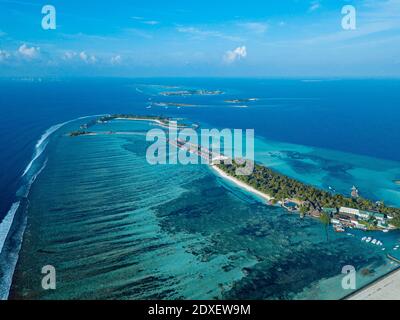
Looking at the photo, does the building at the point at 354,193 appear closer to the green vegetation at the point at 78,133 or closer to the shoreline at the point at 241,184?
the shoreline at the point at 241,184

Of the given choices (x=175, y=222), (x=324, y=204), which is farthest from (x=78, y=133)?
(x=324, y=204)

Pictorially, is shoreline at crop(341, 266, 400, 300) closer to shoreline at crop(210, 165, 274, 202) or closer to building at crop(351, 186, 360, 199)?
building at crop(351, 186, 360, 199)

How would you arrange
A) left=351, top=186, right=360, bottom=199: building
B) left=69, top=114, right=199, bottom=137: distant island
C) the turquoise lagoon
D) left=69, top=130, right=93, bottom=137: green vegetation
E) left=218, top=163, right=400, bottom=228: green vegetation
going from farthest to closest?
left=69, top=114, right=199, bottom=137: distant island
left=69, top=130, right=93, bottom=137: green vegetation
left=351, top=186, right=360, bottom=199: building
left=218, top=163, right=400, bottom=228: green vegetation
the turquoise lagoon

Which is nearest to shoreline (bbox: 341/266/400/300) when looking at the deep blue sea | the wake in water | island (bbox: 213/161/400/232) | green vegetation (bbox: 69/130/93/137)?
the deep blue sea

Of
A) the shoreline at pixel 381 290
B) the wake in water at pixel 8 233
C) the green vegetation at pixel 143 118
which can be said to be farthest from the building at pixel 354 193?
the green vegetation at pixel 143 118

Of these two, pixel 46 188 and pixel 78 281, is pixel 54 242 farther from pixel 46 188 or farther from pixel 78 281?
pixel 46 188
